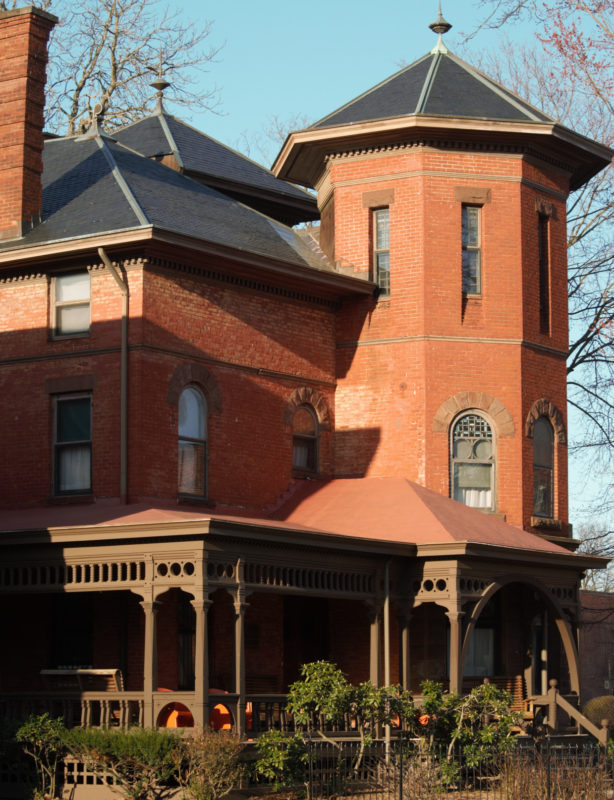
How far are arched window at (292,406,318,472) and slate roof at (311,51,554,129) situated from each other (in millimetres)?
5489

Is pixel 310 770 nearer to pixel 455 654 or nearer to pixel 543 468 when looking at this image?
pixel 455 654

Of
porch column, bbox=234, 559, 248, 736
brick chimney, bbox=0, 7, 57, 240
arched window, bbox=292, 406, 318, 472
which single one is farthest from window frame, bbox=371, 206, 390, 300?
porch column, bbox=234, 559, 248, 736

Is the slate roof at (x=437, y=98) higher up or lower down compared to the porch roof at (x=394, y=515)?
higher up

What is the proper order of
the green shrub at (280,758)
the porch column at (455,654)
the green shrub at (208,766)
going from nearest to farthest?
the green shrub at (208,766)
the green shrub at (280,758)
the porch column at (455,654)

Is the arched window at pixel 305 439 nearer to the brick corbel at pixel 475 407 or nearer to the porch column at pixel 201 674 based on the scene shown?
the brick corbel at pixel 475 407

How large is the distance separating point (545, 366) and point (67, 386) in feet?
29.9

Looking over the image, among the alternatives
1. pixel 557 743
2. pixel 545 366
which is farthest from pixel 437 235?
pixel 557 743

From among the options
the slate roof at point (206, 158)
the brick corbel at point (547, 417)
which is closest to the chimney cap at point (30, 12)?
the slate roof at point (206, 158)

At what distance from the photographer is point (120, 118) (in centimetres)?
4209

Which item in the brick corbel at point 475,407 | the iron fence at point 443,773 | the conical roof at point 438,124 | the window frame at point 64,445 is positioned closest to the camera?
the iron fence at point 443,773

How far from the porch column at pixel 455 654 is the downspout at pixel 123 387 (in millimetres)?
5423

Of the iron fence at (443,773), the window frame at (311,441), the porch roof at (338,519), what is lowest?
the iron fence at (443,773)

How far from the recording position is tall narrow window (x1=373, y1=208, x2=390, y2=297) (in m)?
27.1

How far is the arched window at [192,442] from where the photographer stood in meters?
23.9
